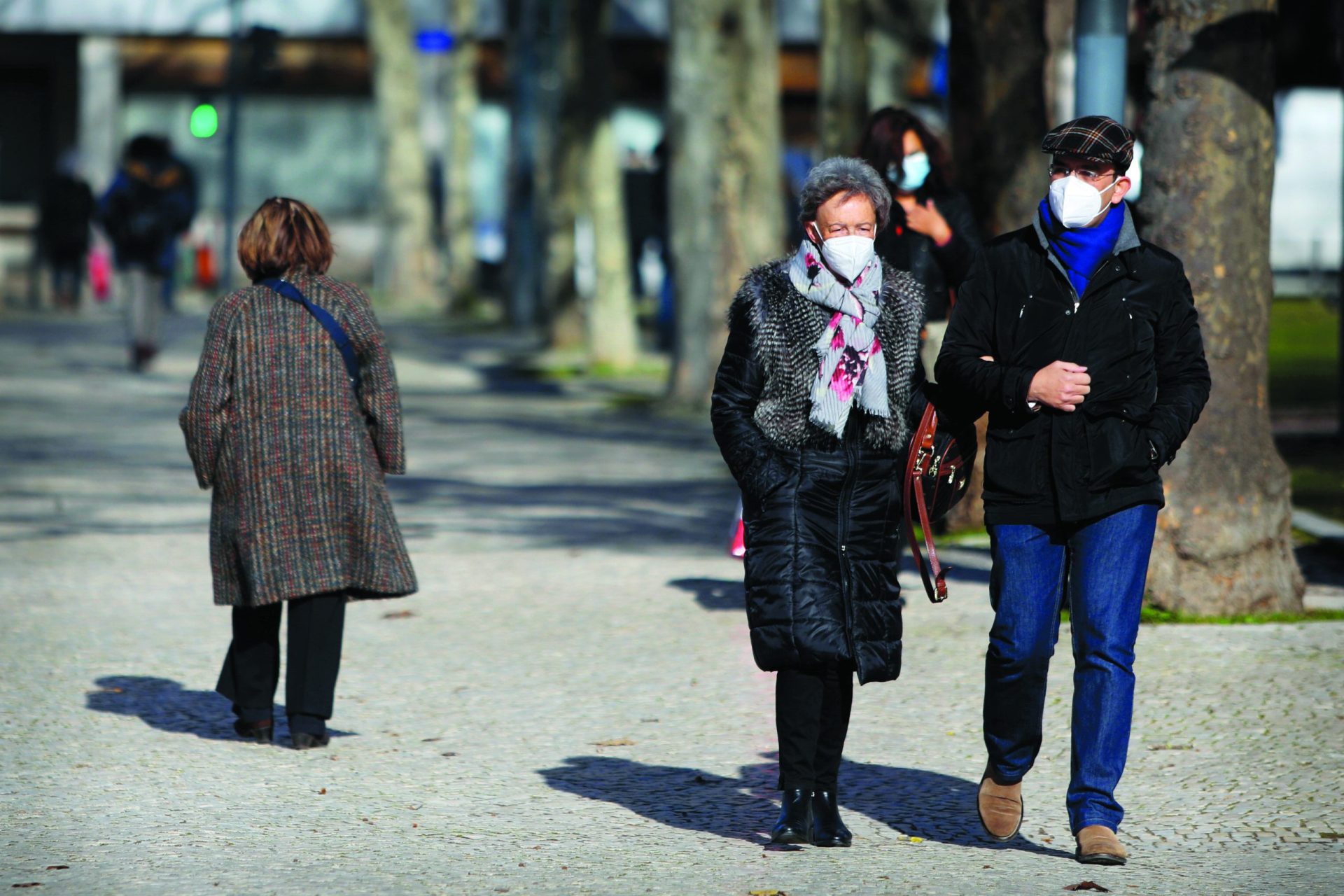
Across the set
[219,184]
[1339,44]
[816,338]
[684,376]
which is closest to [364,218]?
[219,184]

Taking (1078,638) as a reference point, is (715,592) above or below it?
below

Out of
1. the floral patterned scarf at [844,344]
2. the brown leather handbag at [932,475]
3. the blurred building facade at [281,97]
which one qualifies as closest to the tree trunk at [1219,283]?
the brown leather handbag at [932,475]

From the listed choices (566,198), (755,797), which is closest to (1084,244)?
(755,797)

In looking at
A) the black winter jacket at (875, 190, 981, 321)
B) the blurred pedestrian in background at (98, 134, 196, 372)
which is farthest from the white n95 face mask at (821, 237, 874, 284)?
the blurred pedestrian in background at (98, 134, 196, 372)

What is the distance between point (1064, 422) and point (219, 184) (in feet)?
106

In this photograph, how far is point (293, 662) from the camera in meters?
6.72

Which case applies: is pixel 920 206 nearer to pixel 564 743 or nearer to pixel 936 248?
pixel 936 248

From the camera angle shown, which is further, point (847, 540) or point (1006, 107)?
point (1006, 107)

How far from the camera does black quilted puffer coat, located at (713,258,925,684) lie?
5.34 metres

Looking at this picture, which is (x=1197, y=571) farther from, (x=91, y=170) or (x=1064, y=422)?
Answer: (x=91, y=170)

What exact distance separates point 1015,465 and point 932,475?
235 millimetres

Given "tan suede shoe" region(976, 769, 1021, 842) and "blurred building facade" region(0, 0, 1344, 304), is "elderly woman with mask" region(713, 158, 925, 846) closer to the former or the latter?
"tan suede shoe" region(976, 769, 1021, 842)

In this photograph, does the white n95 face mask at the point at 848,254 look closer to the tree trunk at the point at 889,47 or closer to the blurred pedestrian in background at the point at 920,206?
the blurred pedestrian in background at the point at 920,206

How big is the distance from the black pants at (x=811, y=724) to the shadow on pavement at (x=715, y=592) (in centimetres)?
343
